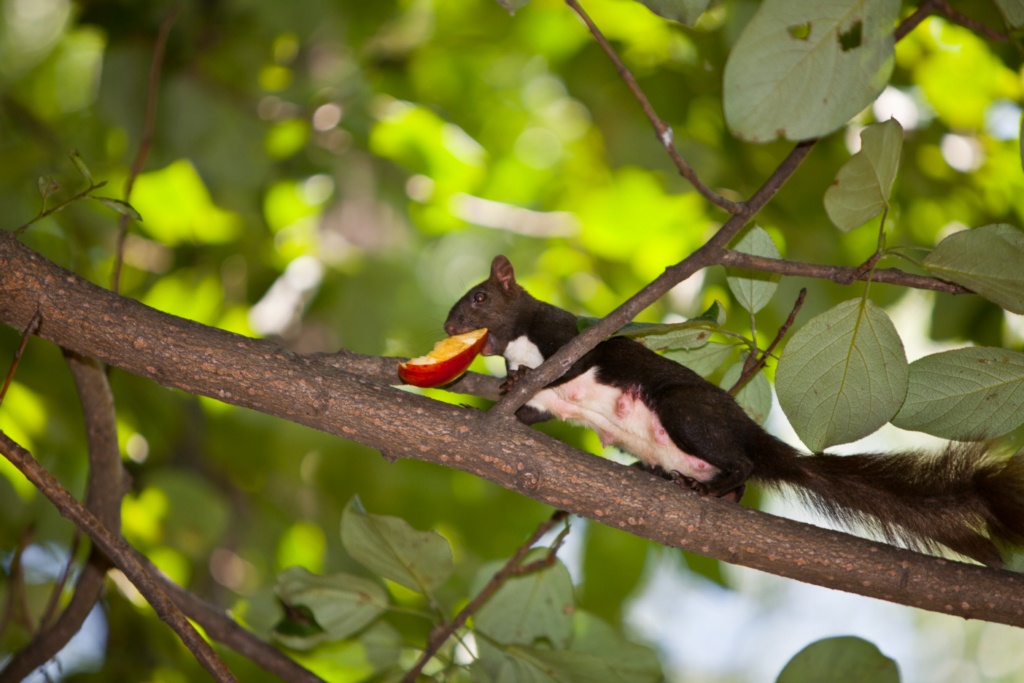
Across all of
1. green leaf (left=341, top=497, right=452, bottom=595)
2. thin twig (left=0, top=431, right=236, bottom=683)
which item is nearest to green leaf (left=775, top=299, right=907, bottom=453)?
green leaf (left=341, top=497, right=452, bottom=595)

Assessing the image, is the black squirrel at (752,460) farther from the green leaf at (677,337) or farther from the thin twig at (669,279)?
the thin twig at (669,279)

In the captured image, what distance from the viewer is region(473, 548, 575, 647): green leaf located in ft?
9.11

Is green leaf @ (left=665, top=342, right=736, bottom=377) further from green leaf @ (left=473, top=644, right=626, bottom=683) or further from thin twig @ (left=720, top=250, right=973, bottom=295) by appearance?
green leaf @ (left=473, top=644, right=626, bottom=683)

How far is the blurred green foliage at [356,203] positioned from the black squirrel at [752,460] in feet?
2.39

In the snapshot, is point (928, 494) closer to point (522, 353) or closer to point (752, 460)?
point (752, 460)

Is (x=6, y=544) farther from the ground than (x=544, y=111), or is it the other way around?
(x=544, y=111)

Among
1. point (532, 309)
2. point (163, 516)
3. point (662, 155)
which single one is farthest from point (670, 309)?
point (163, 516)

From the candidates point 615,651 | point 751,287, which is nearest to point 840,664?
point 615,651

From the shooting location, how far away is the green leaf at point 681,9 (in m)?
1.86

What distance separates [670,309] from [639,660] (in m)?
2.20

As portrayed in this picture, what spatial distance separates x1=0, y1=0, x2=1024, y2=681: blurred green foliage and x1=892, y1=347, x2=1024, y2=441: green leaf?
1449 millimetres

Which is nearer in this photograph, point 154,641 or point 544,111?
point 154,641

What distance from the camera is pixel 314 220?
5.43m

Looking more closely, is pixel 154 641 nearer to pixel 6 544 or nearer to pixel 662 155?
pixel 6 544
